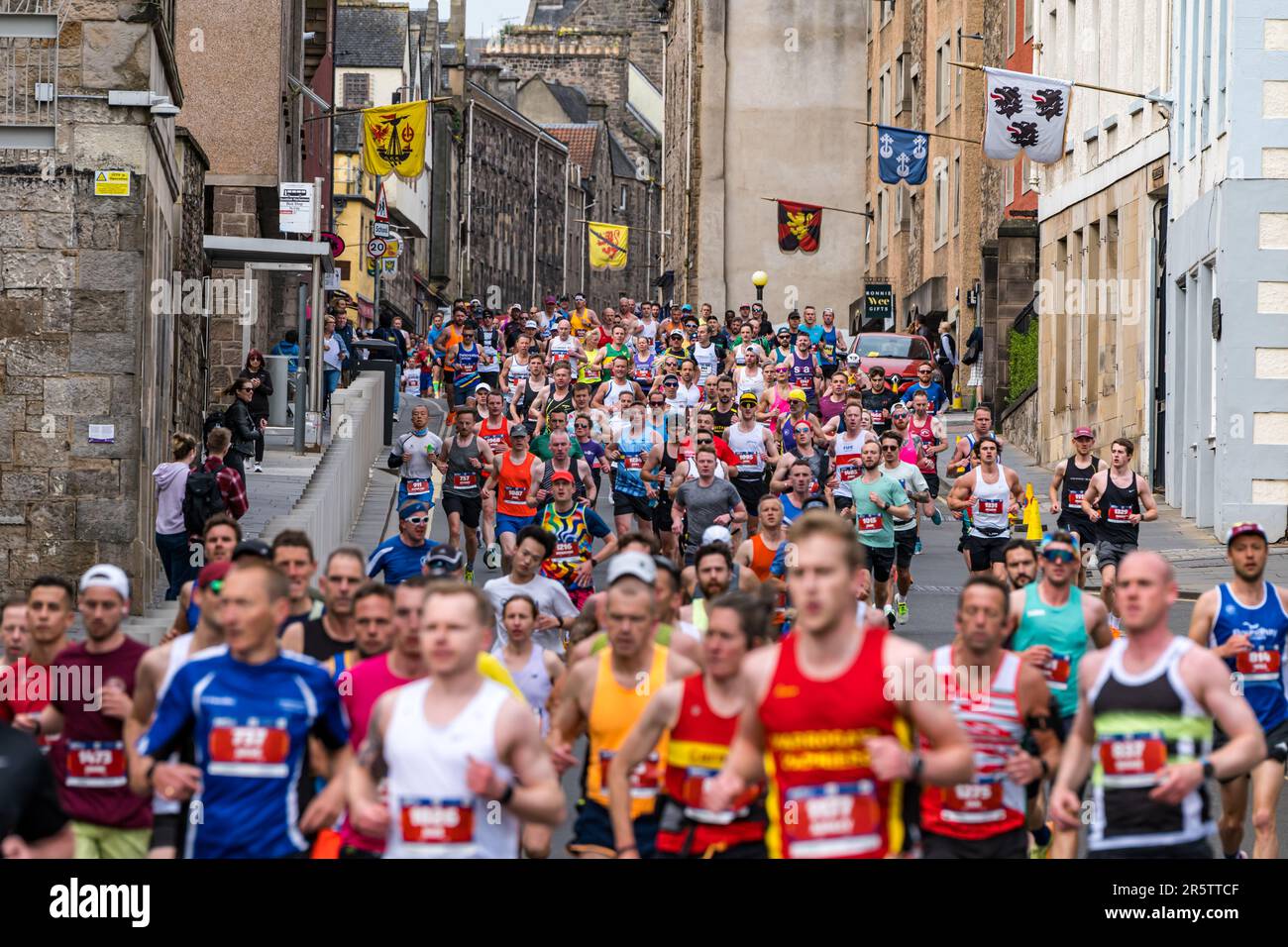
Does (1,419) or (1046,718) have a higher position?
(1,419)

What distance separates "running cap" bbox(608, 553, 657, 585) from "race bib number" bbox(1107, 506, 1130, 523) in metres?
10.0

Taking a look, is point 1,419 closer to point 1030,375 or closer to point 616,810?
point 616,810

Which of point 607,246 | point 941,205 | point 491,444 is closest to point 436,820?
point 491,444

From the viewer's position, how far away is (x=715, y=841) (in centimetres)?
855

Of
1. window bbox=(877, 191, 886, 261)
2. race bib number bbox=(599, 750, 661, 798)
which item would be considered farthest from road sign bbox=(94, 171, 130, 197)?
window bbox=(877, 191, 886, 261)

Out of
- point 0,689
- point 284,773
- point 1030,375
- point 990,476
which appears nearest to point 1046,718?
point 284,773

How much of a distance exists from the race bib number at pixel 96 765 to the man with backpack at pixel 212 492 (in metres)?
9.50

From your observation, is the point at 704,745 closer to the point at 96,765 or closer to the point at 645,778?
the point at 645,778

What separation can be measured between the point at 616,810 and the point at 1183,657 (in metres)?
2.01

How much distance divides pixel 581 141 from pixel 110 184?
356ft

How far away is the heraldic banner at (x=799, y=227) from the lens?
56.4 meters

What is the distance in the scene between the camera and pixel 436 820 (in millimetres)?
7625

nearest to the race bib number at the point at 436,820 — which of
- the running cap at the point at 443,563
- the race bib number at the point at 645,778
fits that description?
the race bib number at the point at 645,778

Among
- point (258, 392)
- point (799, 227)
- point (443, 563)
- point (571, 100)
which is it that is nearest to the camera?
point (443, 563)
